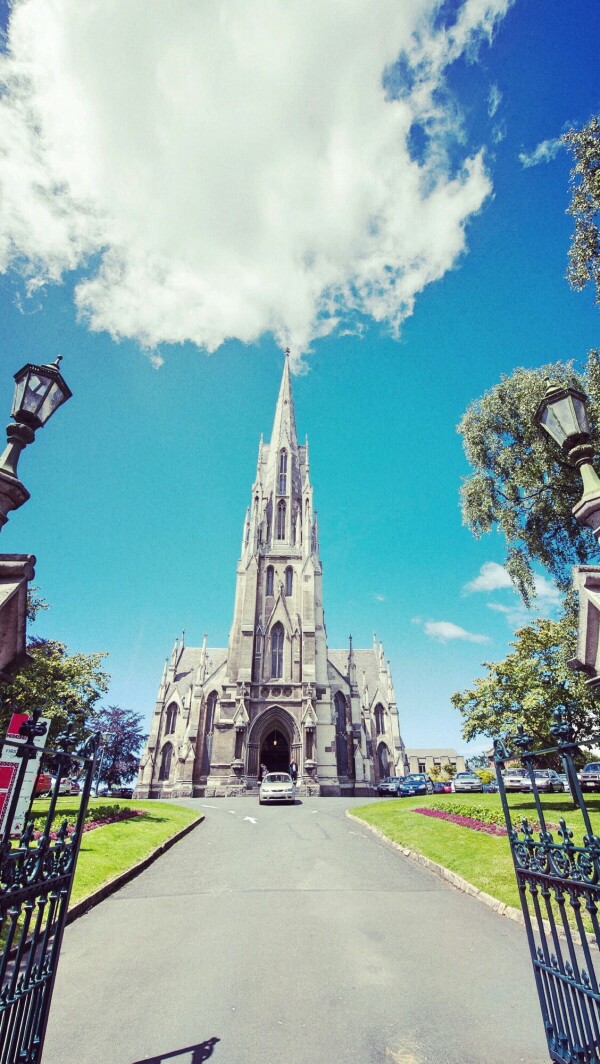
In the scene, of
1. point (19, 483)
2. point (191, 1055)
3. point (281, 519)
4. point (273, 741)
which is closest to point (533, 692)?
point (191, 1055)

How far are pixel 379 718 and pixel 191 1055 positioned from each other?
50508 millimetres

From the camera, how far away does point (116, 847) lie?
1158 centimetres

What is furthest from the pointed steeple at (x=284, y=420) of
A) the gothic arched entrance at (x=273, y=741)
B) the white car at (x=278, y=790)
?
the white car at (x=278, y=790)

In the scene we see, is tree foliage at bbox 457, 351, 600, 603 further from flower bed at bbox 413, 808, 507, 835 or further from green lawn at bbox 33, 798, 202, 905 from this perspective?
green lawn at bbox 33, 798, 202, 905

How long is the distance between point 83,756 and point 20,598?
4.37ft

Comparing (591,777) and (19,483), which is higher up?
(19,483)

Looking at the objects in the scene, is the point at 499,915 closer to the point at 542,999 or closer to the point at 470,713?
the point at 542,999

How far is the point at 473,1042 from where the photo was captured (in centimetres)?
417

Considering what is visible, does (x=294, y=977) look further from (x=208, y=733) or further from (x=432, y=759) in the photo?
(x=432, y=759)

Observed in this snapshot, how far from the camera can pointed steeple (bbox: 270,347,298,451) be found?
54094 millimetres

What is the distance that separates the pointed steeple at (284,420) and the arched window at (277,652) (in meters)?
21.0

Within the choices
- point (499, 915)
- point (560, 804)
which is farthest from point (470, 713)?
point (499, 915)

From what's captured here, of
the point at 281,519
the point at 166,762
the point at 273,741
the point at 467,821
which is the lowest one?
the point at 467,821

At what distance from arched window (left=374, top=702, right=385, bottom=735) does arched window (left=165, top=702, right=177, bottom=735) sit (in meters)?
20.3
